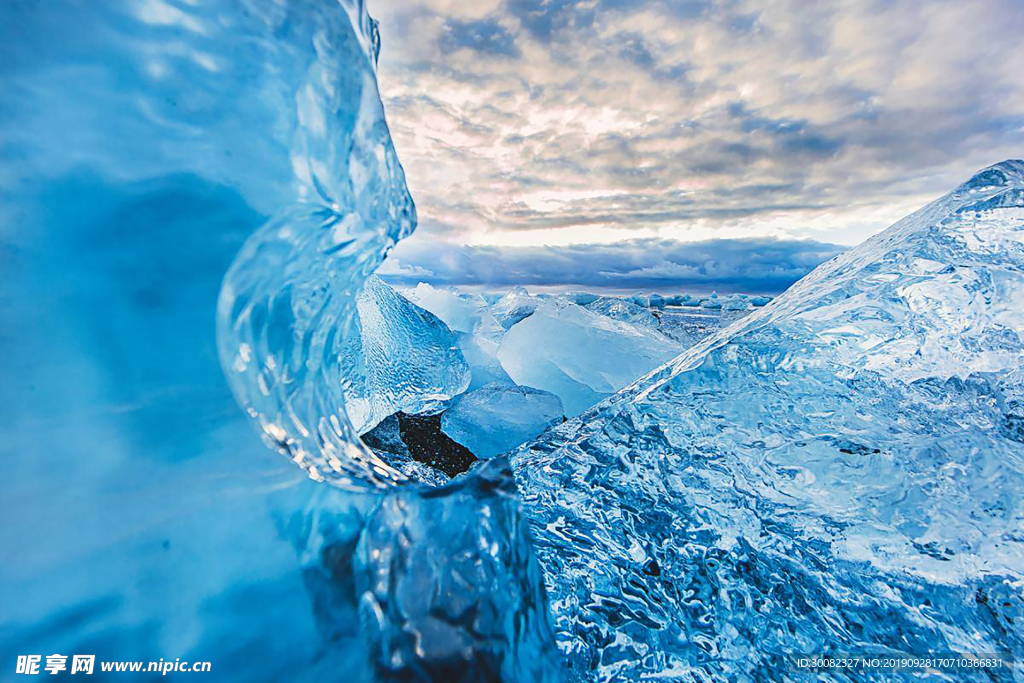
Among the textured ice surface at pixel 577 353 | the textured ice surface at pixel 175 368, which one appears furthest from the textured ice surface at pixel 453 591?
the textured ice surface at pixel 577 353

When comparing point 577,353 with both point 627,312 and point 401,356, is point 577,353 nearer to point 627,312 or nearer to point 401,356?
point 401,356

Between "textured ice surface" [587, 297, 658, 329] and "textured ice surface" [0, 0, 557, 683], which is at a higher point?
"textured ice surface" [0, 0, 557, 683]

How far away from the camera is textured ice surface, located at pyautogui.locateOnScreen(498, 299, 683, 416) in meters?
3.08

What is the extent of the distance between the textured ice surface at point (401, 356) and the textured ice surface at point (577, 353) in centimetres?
51

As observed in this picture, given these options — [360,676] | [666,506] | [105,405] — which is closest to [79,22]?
[105,405]

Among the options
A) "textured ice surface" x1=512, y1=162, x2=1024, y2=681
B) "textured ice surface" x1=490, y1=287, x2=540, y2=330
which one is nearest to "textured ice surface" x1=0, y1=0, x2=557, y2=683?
"textured ice surface" x1=512, y1=162, x2=1024, y2=681

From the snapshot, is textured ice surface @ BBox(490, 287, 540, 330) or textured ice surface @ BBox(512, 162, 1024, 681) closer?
textured ice surface @ BBox(512, 162, 1024, 681)

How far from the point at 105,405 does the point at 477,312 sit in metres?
5.43

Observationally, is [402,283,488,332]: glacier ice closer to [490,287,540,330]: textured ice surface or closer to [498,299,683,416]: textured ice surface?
[490,287,540,330]: textured ice surface

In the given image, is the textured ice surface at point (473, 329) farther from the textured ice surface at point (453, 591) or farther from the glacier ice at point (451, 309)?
the textured ice surface at point (453, 591)

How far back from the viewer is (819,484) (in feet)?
3.30

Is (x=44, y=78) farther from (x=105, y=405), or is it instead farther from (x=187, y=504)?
(x=187, y=504)

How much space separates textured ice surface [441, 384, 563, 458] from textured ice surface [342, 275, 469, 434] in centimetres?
44

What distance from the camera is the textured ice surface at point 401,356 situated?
308cm
